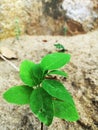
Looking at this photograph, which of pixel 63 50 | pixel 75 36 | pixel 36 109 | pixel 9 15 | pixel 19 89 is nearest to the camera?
pixel 36 109

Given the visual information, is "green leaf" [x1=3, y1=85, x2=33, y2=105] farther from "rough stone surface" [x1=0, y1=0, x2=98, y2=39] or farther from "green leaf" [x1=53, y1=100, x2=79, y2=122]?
Result: "rough stone surface" [x1=0, y1=0, x2=98, y2=39]

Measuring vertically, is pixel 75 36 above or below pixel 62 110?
below

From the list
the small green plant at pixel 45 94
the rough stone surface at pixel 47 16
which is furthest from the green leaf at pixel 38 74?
the rough stone surface at pixel 47 16

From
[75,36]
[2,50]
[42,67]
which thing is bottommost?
[75,36]

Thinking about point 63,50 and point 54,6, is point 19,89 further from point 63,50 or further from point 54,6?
point 54,6

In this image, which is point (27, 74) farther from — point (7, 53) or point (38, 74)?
point (7, 53)

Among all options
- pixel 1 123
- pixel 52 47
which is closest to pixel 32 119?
pixel 1 123

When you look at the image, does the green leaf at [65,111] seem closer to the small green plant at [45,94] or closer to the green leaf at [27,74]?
the small green plant at [45,94]
